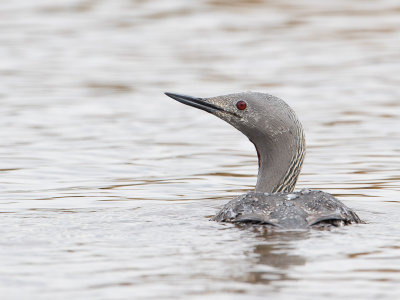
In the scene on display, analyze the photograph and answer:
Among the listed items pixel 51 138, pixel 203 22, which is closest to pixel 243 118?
pixel 51 138

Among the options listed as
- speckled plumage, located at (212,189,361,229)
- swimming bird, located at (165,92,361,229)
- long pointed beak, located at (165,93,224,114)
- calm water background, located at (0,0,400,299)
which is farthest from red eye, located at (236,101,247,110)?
speckled plumage, located at (212,189,361,229)

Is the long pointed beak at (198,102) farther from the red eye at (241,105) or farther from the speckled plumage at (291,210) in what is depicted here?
the speckled plumage at (291,210)

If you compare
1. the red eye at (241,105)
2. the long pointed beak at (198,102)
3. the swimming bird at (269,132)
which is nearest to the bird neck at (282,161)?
the swimming bird at (269,132)

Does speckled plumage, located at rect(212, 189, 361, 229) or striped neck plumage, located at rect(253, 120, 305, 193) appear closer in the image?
speckled plumage, located at rect(212, 189, 361, 229)

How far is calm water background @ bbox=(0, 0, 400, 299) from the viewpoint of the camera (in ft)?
19.5

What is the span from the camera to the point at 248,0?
20.8 meters

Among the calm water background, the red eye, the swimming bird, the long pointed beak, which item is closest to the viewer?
the calm water background

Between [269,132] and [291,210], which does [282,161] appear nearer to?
[269,132]

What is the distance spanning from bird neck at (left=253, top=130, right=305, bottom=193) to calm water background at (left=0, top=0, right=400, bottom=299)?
0.51 metres

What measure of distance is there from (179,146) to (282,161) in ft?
10.2

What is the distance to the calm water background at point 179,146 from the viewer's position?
593cm

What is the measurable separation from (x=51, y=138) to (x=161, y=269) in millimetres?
5652

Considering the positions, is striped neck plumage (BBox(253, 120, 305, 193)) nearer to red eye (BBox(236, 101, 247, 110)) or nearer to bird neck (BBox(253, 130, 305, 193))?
bird neck (BBox(253, 130, 305, 193))

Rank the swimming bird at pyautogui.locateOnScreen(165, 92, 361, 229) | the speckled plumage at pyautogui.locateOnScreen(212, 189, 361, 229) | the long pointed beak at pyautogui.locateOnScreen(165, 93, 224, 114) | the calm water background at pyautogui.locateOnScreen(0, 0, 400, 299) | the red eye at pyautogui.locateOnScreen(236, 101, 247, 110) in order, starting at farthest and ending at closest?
the long pointed beak at pyautogui.locateOnScreen(165, 93, 224, 114) → the red eye at pyautogui.locateOnScreen(236, 101, 247, 110) → the swimming bird at pyautogui.locateOnScreen(165, 92, 361, 229) → the speckled plumage at pyautogui.locateOnScreen(212, 189, 361, 229) → the calm water background at pyautogui.locateOnScreen(0, 0, 400, 299)
